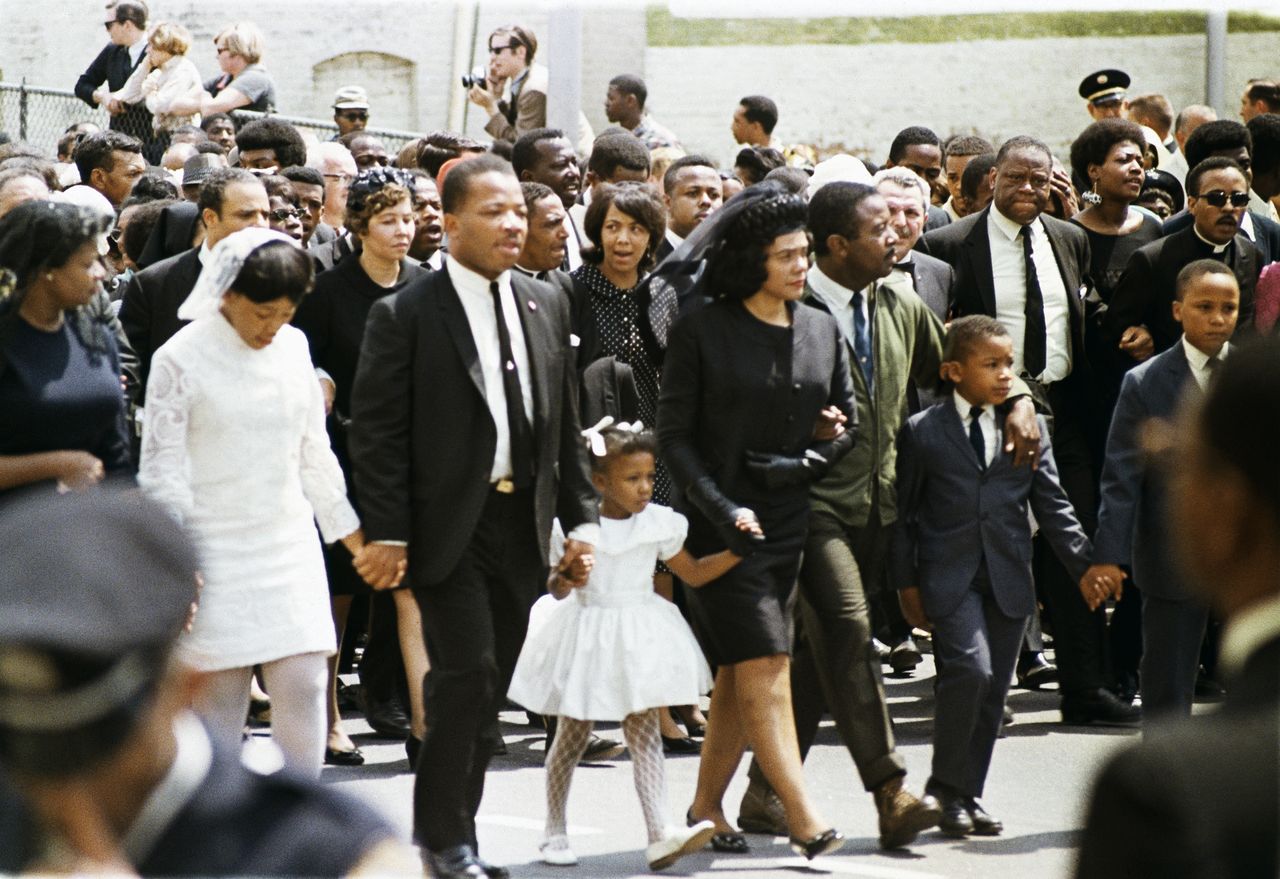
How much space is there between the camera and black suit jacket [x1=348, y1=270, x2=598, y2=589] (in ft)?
21.3

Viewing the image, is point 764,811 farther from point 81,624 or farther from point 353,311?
point 81,624

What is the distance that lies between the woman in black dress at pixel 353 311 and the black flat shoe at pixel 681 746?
1.16m

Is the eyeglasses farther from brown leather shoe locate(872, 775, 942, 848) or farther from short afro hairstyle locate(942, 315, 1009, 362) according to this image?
brown leather shoe locate(872, 775, 942, 848)

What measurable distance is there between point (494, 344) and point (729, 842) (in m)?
1.93

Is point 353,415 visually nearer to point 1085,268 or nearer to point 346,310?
point 346,310

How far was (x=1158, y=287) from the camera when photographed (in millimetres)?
9758

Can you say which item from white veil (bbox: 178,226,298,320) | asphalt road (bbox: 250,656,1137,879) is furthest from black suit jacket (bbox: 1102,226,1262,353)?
white veil (bbox: 178,226,298,320)

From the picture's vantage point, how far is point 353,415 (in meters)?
6.64

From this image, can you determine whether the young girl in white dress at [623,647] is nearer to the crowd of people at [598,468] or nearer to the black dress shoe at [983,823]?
the crowd of people at [598,468]

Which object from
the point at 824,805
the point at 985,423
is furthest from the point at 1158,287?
the point at 824,805

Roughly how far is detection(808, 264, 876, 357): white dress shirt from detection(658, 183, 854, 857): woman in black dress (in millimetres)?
486

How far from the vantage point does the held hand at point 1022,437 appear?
7.73 metres

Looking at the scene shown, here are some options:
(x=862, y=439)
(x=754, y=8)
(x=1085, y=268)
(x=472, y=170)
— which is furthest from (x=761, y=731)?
(x=754, y=8)

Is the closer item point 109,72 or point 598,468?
point 598,468
